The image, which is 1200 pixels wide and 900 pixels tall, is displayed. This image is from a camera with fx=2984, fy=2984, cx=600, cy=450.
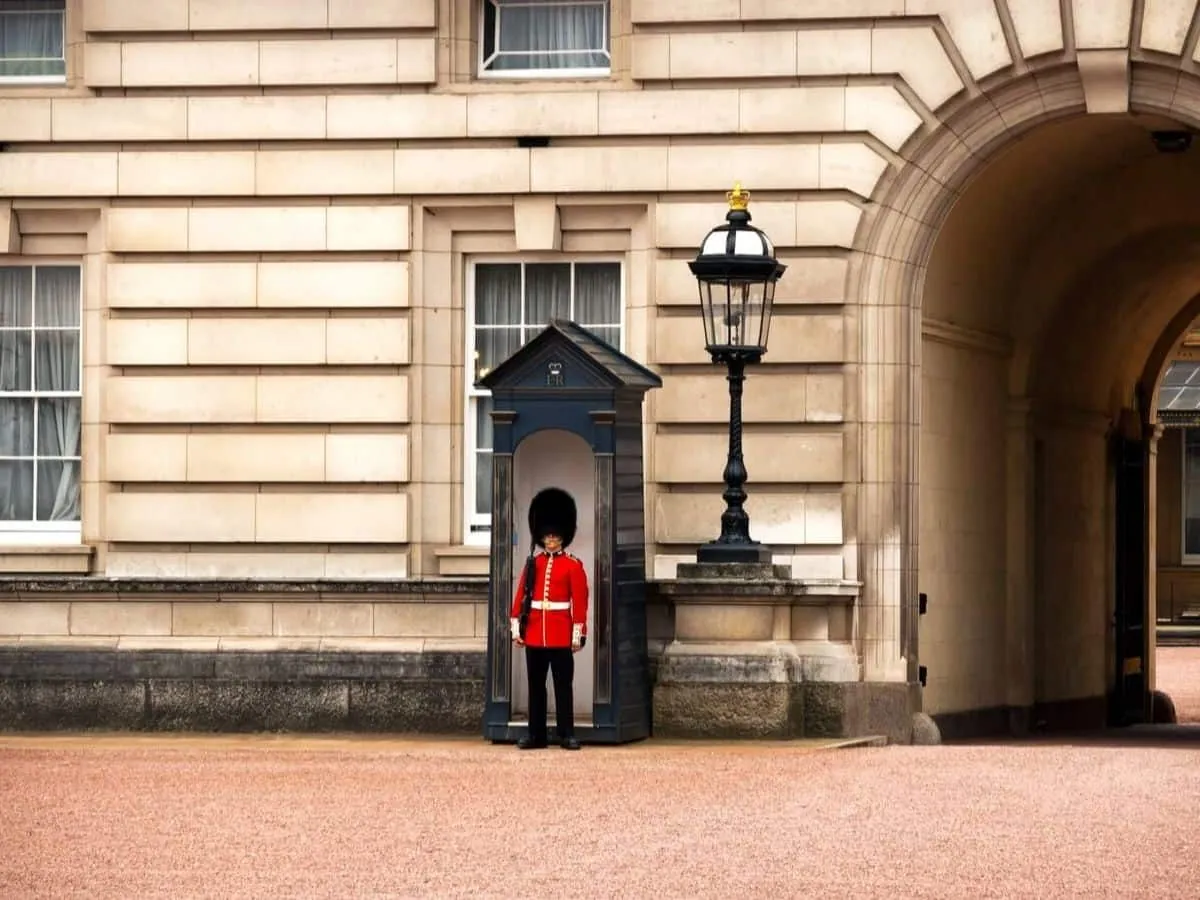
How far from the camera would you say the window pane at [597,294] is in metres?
18.0

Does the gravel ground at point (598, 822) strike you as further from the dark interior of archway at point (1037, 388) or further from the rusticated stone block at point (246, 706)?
the dark interior of archway at point (1037, 388)

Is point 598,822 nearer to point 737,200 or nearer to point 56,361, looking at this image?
point 737,200

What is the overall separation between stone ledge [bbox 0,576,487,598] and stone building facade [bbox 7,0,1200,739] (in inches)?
0.9

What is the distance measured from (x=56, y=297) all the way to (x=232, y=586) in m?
2.23

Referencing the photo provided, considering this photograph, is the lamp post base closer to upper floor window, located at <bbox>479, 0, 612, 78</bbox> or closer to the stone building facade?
the stone building facade

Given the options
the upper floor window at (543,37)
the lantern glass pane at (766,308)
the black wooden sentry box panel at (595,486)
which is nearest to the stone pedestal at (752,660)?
the black wooden sentry box panel at (595,486)

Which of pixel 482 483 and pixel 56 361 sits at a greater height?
pixel 56 361

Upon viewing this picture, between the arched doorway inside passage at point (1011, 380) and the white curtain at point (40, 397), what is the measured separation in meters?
4.88

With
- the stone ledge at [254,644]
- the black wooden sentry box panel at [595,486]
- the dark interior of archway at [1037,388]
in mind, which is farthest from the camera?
the dark interior of archway at [1037,388]

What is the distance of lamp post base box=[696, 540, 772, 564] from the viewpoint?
16766 millimetres

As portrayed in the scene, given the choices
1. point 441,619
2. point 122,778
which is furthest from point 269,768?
point 441,619

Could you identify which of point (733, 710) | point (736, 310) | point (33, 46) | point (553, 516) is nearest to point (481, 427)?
point (553, 516)

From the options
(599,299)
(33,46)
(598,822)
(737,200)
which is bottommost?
(598,822)

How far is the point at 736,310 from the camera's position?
55.4 feet
